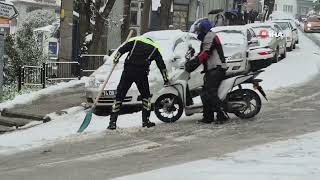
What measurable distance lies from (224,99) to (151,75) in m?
3.36

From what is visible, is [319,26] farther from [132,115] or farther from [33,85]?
[132,115]

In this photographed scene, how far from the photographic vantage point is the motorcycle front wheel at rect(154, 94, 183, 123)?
36.3 feet

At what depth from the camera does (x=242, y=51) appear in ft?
57.9

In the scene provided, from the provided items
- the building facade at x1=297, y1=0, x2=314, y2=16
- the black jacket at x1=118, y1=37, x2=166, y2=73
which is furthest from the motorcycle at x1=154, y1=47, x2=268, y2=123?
the building facade at x1=297, y1=0, x2=314, y2=16

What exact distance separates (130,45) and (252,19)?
38355mm

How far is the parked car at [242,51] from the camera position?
17.4 metres

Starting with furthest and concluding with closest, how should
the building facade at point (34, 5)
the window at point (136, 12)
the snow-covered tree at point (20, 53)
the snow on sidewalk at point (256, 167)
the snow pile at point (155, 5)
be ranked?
the building facade at point (34, 5)
the snow pile at point (155, 5)
the window at point (136, 12)
the snow-covered tree at point (20, 53)
the snow on sidewalk at point (256, 167)

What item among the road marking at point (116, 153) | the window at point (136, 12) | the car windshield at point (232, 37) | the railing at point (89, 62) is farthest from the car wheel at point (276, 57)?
the window at point (136, 12)

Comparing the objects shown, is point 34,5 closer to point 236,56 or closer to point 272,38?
point 272,38

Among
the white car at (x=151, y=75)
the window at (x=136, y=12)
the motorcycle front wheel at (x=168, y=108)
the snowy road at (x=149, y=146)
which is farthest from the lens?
the window at (x=136, y=12)

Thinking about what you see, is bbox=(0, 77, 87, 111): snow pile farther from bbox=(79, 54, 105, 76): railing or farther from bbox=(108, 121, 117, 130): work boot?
bbox=(108, 121, 117, 130): work boot

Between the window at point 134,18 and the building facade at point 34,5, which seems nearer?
the window at point 134,18

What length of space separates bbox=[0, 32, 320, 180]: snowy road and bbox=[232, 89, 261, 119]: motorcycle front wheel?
0.17 m

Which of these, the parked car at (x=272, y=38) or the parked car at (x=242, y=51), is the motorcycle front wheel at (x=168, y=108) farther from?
the parked car at (x=272, y=38)
